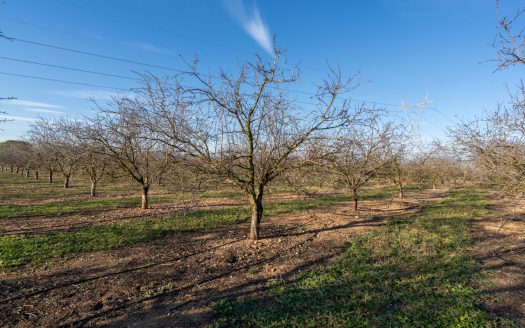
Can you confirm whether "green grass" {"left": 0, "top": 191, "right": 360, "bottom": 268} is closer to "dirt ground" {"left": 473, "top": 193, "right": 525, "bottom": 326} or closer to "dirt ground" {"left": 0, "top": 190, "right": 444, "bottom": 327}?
"dirt ground" {"left": 0, "top": 190, "right": 444, "bottom": 327}

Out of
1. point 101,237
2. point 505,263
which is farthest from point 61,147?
point 505,263

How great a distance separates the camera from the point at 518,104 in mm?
6617

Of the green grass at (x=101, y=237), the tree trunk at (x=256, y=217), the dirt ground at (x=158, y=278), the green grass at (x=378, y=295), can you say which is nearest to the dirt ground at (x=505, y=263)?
the green grass at (x=378, y=295)

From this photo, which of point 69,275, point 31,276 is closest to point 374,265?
point 69,275

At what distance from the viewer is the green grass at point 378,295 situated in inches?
157

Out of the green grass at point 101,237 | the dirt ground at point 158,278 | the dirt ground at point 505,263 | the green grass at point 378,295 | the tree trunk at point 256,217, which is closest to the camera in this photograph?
the green grass at point 378,295

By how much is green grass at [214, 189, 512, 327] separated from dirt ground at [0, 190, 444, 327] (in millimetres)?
468

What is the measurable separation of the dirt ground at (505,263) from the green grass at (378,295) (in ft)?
0.90

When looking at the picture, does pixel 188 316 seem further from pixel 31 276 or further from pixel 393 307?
pixel 31 276

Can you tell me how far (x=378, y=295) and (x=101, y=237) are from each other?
786 centimetres

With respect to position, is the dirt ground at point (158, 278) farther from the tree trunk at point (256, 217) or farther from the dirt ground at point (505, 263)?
the dirt ground at point (505, 263)

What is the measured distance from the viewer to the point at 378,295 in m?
4.68

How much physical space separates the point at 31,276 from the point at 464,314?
25.9 ft

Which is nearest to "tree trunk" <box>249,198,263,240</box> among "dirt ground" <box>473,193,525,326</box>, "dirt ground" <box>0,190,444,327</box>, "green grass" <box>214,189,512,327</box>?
"dirt ground" <box>0,190,444,327</box>
